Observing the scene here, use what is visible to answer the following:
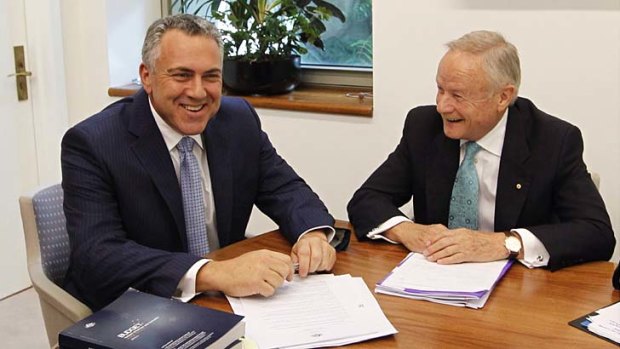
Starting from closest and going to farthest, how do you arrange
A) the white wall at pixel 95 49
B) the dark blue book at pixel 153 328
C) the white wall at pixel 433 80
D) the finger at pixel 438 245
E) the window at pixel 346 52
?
1. the dark blue book at pixel 153 328
2. the finger at pixel 438 245
3. the white wall at pixel 433 80
4. the window at pixel 346 52
5. the white wall at pixel 95 49

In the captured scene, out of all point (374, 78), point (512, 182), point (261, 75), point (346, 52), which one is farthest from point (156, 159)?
point (346, 52)

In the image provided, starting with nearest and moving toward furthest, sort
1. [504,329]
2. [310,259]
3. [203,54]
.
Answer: [504,329]
[310,259]
[203,54]

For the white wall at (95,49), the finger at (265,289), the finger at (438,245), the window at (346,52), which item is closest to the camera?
the finger at (265,289)

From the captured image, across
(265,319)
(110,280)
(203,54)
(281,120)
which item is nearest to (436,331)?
(265,319)

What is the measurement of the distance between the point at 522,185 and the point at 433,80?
92cm

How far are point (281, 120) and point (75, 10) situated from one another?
3.82 feet

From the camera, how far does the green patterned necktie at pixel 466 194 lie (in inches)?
82.0

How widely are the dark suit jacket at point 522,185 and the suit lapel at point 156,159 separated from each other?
0.48 meters

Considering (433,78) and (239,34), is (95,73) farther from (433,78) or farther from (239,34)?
(433,78)

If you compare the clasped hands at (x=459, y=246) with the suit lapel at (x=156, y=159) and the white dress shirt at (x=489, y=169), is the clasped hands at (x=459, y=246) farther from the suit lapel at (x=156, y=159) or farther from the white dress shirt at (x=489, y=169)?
the suit lapel at (x=156, y=159)

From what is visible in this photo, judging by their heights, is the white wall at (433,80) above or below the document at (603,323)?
above

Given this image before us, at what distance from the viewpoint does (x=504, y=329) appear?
1450 millimetres

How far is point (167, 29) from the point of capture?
1.89 m

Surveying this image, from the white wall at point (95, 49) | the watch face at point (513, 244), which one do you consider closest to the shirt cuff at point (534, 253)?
the watch face at point (513, 244)
